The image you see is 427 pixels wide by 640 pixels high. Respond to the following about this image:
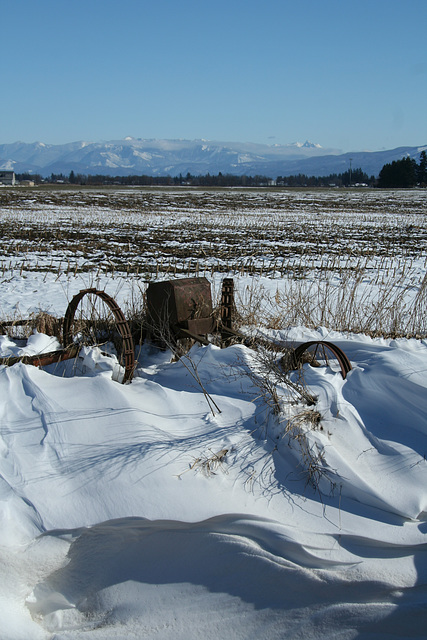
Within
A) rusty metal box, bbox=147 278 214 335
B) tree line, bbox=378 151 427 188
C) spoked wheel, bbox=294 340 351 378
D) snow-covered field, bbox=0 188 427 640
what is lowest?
snow-covered field, bbox=0 188 427 640

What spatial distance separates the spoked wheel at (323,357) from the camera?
431 centimetres

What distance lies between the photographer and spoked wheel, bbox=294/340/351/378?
431cm

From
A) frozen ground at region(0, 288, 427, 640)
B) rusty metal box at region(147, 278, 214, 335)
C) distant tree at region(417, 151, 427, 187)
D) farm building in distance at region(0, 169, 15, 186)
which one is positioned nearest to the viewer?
frozen ground at region(0, 288, 427, 640)

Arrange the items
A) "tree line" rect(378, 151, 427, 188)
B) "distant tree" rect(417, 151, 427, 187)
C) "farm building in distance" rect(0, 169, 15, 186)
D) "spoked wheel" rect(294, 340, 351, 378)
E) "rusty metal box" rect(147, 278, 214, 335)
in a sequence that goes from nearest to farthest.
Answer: "spoked wheel" rect(294, 340, 351, 378)
"rusty metal box" rect(147, 278, 214, 335)
"tree line" rect(378, 151, 427, 188)
"distant tree" rect(417, 151, 427, 187)
"farm building in distance" rect(0, 169, 15, 186)

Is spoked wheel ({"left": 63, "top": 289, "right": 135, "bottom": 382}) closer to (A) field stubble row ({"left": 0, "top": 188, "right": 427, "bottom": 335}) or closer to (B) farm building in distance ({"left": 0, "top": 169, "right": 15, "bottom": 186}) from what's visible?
(A) field stubble row ({"left": 0, "top": 188, "right": 427, "bottom": 335})

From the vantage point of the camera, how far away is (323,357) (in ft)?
16.8

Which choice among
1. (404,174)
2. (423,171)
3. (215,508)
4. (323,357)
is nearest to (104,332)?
(323,357)

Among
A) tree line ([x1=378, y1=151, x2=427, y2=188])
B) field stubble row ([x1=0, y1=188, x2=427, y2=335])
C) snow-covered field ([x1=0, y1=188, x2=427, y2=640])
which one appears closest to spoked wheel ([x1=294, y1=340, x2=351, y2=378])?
snow-covered field ([x1=0, y1=188, x2=427, y2=640])

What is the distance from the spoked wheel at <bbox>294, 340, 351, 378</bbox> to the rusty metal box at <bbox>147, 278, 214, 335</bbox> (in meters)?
1.16

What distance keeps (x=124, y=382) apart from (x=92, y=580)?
1918 mm

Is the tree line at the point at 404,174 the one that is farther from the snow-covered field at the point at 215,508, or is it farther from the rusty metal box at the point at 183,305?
the snow-covered field at the point at 215,508

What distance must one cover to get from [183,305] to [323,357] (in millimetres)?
1543

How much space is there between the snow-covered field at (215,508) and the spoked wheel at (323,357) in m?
0.12

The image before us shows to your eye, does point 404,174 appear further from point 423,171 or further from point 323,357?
point 323,357
